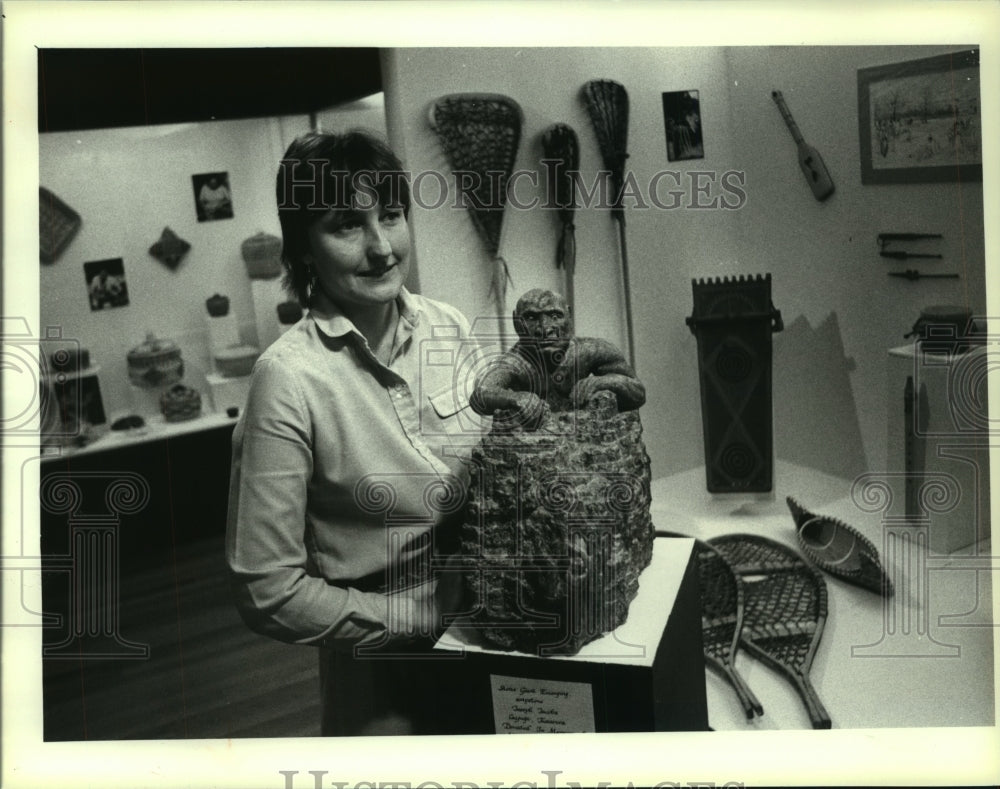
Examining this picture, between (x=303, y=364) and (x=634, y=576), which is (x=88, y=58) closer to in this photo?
(x=303, y=364)

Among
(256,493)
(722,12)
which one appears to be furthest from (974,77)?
(256,493)

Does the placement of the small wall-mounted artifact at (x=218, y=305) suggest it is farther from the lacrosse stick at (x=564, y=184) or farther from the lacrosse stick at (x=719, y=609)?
the lacrosse stick at (x=719, y=609)

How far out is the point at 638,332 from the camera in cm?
223

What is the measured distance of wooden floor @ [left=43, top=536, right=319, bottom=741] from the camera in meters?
2.17

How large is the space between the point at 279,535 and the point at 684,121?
1.27 m

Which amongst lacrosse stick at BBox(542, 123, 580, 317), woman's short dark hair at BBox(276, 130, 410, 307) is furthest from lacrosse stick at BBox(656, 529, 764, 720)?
woman's short dark hair at BBox(276, 130, 410, 307)

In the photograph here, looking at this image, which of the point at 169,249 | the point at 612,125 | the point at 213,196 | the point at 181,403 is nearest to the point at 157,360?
the point at 181,403

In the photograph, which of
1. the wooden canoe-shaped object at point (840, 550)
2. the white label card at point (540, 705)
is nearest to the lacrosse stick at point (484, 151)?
the white label card at point (540, 705)

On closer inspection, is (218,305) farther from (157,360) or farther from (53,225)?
(53,225)

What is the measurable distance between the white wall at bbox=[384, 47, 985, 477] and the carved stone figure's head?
0.31ft

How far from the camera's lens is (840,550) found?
2297mm

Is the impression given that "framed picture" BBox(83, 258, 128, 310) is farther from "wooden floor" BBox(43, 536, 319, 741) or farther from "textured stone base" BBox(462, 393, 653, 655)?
"textured stone base" BBox(462, 393, 653, 655)

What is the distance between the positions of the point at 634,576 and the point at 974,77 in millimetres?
1374

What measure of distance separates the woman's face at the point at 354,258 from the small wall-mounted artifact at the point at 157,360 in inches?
14.8
